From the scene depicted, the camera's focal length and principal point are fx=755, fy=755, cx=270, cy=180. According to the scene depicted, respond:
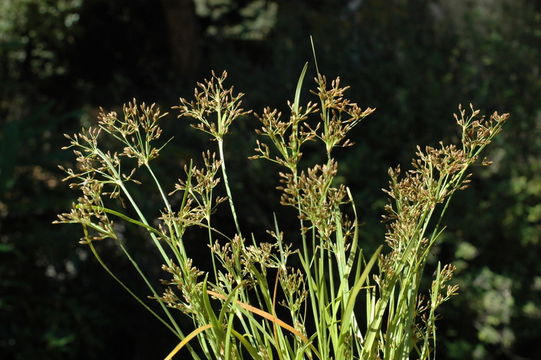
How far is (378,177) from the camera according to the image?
4.96m

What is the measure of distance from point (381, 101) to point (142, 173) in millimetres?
1773

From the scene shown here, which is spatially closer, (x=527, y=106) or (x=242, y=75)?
(x=527, y=106)

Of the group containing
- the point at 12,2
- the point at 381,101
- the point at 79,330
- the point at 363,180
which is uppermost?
the point at 12,2

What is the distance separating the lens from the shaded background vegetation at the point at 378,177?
15.3ft

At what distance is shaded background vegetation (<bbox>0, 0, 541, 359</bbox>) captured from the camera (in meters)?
4.65

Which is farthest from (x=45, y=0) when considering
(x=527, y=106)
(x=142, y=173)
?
(x=527, y=106)

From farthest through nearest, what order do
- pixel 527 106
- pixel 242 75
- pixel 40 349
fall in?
pixel 242 75 → pixel 527 106 → pixel 40 349

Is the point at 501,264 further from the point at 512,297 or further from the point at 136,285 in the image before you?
the point at 136,285

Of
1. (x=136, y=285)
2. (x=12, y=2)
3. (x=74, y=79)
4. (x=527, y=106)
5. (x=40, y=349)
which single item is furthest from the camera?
(x=74, y=79)

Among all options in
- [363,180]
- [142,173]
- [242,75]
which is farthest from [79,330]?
[242,75]

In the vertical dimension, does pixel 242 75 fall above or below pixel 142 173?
above

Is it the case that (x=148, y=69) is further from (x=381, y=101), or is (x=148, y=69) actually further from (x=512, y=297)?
(x=512, y=297)

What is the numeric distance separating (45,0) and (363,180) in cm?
443

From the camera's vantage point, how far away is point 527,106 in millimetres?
5387
